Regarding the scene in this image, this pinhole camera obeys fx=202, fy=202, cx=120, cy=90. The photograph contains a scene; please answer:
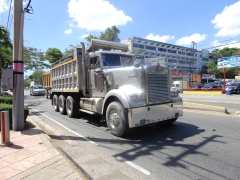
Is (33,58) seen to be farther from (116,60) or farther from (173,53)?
(173,53)

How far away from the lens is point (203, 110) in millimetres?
9461

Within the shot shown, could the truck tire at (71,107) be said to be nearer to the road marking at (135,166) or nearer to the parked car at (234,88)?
the road marking at (135,166)

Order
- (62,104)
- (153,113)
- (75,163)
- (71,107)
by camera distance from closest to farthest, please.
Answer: (75,163)
(153,113)
(71,107)
(62,104)

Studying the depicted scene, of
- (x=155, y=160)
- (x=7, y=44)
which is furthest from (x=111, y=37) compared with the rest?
(x=155, y=160)

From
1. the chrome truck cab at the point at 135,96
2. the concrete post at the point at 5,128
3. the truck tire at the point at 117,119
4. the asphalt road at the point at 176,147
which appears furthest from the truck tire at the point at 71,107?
the concrete post at the point at 5,128

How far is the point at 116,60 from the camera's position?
754cm

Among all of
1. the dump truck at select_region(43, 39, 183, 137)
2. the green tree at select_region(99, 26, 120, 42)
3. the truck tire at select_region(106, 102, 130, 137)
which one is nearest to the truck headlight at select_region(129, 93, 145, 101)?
the dump truck at select_region(43, 39, 183, 137)

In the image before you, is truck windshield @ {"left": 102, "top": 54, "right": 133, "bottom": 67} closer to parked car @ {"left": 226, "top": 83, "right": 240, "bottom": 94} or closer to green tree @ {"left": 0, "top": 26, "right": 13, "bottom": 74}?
green tree @ {"left": 0, "top": 26, "right": 13, "bottom": 74}

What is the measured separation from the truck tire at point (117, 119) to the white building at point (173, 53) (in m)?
58.4

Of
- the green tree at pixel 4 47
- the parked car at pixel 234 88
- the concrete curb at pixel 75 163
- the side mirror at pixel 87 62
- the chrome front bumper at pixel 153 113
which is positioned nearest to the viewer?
the concrete curb at pixel 75 163

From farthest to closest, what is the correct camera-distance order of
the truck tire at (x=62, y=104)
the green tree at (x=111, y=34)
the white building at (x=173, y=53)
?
the white building at (x=173, y=53) < the green tree at (x=111, y=34) < the truck tire at (x=62, y=104)

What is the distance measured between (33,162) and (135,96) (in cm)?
286

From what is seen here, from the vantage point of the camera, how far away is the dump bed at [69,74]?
27.3ft

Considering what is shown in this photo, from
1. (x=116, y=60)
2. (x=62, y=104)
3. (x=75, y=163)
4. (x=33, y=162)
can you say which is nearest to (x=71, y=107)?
(x=62, y=104)
